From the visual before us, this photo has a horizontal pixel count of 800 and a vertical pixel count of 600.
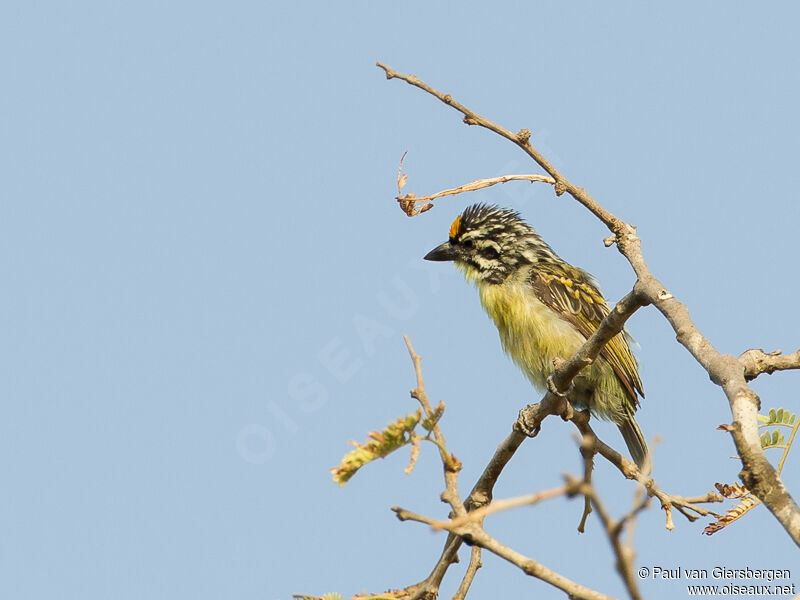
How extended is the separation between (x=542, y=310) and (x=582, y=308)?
314mm

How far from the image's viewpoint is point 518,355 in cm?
669

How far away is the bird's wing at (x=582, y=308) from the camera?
6.53 m

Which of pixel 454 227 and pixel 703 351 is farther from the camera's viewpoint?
pixel 454 227

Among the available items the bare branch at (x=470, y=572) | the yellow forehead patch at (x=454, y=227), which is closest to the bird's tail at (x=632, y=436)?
the yellow forehead patch at (x=454, y=227)

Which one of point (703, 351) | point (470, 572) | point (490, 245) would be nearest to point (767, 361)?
point (703, 351)

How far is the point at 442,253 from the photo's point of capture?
23.7ft

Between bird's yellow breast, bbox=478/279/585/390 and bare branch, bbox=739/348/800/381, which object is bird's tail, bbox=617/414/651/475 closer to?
bird's yellow breast, bbox=478/279/585/390

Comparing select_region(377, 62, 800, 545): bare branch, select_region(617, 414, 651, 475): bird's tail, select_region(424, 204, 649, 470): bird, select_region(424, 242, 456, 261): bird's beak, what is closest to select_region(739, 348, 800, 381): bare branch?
select_region(377, 62, 800, 545): bare branch

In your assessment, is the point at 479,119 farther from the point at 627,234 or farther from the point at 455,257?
the point at 455,257

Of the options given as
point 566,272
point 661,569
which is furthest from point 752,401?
point 566,272

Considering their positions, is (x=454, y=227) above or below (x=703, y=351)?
above

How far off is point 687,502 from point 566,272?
288cm

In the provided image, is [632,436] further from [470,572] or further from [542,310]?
[470,572]

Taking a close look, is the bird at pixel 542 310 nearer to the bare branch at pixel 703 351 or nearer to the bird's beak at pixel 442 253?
the bird's beak at pixel 442 253
